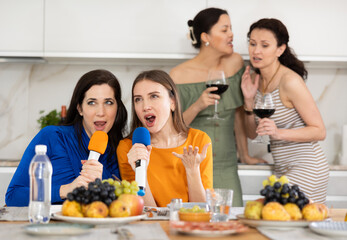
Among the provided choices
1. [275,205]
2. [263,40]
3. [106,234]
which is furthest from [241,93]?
[106,234]

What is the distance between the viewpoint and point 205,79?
3.23 m

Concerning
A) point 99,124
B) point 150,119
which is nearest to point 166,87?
point 150,119

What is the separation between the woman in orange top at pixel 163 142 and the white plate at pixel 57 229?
0.88 metres

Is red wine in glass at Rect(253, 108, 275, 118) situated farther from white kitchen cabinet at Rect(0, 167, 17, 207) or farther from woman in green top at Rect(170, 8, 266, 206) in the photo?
white kitchen cabinet at Rect(0, 167, 17, 207)

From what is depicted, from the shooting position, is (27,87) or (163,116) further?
(27,87)

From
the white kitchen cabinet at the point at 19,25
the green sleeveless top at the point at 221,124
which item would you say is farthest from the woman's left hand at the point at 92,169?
the white kitchen cabinet at the point at 19,25

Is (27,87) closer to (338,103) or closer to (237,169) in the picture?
(237,169)

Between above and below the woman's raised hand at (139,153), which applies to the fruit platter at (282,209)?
below

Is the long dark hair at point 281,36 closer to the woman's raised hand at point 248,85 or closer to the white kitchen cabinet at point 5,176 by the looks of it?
the woman's raised hand at point 248,85

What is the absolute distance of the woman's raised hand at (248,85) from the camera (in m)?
3.17

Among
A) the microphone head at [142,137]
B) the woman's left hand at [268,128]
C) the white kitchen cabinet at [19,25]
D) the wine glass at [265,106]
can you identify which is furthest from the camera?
the white kitchen cabinet at [19,25]

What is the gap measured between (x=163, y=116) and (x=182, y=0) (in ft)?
4.85

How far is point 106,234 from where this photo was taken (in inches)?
48.9

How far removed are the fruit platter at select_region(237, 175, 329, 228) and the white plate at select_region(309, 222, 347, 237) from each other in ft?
0.13
